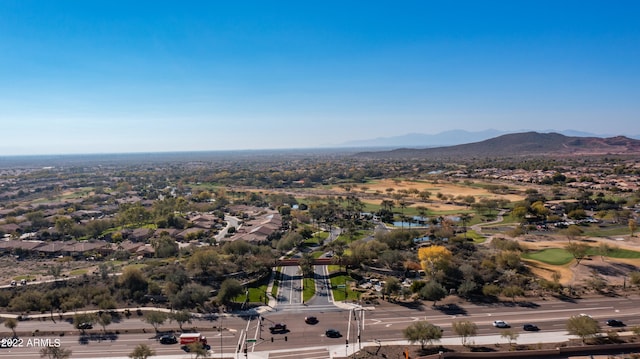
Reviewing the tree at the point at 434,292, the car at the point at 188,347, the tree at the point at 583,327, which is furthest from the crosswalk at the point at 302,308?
the tree at the point at 583,327

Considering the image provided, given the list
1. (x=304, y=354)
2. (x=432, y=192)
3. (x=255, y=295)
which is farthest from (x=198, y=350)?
(x=432, y=192)

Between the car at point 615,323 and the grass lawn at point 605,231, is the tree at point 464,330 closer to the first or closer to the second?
the car at point 615,323

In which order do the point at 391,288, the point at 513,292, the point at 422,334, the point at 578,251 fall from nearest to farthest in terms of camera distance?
1. the point at 422,334
2. the point at 513,292
3. the point at 391,288
4. the point at 578,251

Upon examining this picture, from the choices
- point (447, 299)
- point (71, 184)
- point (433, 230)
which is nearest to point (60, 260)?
point (447, 299)

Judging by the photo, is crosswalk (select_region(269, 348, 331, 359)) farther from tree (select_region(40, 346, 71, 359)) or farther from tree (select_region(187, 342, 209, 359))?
tree (select_region(40, 346, 71, 359))

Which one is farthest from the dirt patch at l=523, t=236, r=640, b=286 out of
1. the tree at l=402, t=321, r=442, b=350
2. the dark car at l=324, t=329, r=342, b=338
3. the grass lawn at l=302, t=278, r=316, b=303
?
the dark car at l=324, t=329, r=342, b=338

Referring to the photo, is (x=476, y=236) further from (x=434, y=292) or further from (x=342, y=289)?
(x=342, y=289)
